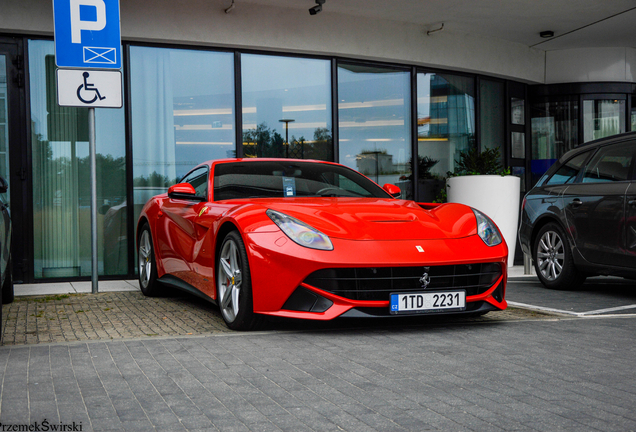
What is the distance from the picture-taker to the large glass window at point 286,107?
9.70 meters

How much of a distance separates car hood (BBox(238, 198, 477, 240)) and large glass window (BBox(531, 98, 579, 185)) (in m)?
8.42

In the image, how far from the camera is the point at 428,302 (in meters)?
4.25

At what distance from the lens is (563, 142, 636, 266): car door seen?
20.0 feet

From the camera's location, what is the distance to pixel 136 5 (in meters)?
8.82

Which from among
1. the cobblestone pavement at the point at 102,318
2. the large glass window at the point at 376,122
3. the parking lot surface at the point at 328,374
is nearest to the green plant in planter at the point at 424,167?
the large glass window at the point at 376,122

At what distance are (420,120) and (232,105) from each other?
3371 mm

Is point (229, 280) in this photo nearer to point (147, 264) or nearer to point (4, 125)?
point (147, 264)

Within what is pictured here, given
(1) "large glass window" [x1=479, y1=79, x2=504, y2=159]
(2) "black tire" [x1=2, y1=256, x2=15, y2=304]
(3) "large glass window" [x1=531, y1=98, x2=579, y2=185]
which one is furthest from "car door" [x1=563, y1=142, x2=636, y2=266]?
(3) "large glass window" [x1=531, y1=98, x2=579, y2=185]

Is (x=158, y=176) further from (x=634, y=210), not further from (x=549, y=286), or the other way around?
(x=634, y=210)

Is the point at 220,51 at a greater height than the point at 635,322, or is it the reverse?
the point at 220,51

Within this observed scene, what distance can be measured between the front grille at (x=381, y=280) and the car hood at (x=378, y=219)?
231 millimetres

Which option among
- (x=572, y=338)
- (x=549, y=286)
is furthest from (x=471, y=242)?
(x=549, y=286)

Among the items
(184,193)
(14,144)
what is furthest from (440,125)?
(184,193)

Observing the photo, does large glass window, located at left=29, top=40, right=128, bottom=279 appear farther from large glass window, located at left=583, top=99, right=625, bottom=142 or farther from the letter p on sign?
large glass window, located at left=583, top=99, right=625, bottom=142
